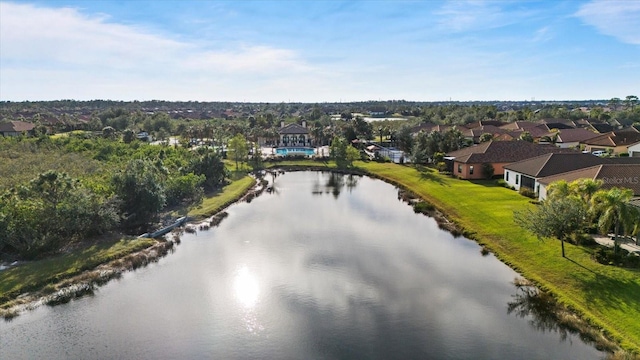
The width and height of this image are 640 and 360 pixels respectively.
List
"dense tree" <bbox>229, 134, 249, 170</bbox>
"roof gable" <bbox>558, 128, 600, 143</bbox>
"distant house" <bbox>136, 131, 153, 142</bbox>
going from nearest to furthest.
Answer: "dense tree" <bbox>229, 134, 249, 170</bbox>, "roof gable" <bbox>558, 128, 600, 143</bbox>, "distant house" <bbox>136, 131, 153, 142</bbox>

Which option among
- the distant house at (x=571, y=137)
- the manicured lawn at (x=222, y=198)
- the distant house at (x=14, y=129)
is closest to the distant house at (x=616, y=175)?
the manicured lawn at (x=222, y=198)

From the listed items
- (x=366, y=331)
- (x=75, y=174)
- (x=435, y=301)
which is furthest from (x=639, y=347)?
(x=75, y=174)

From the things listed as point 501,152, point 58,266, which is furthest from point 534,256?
point 58,266

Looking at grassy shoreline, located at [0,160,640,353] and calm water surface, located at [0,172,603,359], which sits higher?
grassy shoreline, located at [0,160,640,353]

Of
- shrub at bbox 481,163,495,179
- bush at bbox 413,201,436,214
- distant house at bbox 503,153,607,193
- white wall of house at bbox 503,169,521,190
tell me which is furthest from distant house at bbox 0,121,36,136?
distant house at bbox 503,153,607,193

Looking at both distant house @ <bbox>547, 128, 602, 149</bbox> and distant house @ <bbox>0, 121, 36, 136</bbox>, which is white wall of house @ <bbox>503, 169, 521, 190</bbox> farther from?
distant house @ <bbox>0, 121, 36, 136</bbox>
